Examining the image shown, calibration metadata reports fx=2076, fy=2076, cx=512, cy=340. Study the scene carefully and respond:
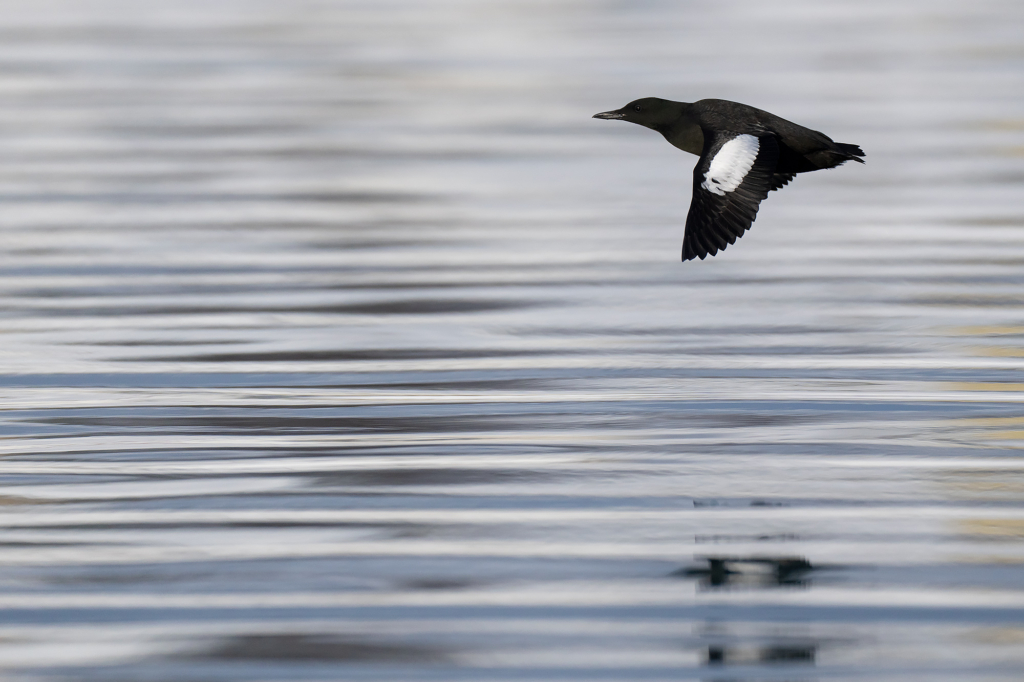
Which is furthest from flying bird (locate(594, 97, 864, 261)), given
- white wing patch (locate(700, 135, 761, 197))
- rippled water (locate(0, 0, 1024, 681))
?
rippled water (locate(0, 0, 1024, 681))

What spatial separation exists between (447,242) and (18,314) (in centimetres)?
263

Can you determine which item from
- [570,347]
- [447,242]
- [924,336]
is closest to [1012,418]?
[924,336]

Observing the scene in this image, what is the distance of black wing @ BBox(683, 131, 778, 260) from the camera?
7.76 m

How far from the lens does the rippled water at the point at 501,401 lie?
532cm

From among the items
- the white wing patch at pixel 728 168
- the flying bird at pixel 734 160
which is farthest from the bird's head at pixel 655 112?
the white wing patch at pixel 728 168

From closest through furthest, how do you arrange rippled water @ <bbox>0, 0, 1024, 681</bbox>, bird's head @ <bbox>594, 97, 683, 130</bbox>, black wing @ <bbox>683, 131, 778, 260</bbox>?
rippled water @ <bbox>0, 0, 1024, 681</bbox> → black wing @ <bbox>683, 131, 778, 260</bbox> → bird's head @ <bbox>594, 97, 683, 130</bbox>

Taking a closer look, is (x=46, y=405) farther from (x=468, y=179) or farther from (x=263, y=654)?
(x=468, y=179)

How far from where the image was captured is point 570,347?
8.75 m

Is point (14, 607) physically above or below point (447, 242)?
below

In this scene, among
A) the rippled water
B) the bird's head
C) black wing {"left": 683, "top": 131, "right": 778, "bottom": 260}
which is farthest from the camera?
the bird's head

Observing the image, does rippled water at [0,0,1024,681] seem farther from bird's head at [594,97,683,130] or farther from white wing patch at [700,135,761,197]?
bird's head at [594,97,683,130]

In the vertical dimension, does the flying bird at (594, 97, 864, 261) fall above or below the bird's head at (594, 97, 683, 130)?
below

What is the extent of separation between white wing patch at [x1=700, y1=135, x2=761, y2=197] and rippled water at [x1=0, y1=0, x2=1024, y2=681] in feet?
2.56

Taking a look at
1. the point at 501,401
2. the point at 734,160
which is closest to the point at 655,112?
the point at 734,160
